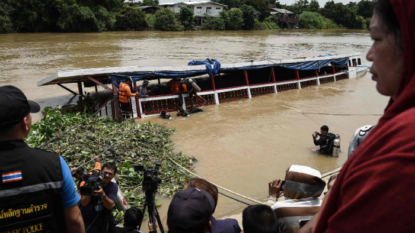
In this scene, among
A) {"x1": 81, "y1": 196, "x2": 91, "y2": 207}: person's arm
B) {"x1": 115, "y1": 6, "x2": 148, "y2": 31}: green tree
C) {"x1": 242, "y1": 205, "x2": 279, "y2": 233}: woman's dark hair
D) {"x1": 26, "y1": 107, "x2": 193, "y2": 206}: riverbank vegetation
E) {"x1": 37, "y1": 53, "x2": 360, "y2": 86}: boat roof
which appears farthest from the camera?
{"x1": 115, "y1": 6, "x2": 148, "y2": 31}: green tree

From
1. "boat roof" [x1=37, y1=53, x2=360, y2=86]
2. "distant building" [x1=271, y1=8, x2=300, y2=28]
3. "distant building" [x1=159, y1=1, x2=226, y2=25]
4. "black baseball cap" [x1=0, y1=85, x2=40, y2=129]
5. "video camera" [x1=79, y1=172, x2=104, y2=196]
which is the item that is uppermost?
"distant building" [x1=159, y1=1, x2=226, y2=25]

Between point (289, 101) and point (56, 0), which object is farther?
point (56, 0)

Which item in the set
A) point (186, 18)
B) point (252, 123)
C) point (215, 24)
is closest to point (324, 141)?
point (252, 123)

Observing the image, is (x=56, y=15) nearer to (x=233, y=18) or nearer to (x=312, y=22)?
(x=233, y=18)

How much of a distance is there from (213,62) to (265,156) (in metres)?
5.64

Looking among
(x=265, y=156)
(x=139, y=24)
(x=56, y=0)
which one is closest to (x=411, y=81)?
(x=265, y=156)

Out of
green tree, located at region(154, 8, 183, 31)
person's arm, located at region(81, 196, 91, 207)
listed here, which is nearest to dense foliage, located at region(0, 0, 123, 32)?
green tree, located at region(154, 8, 183, 31)

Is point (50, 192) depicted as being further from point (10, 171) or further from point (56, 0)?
point (56, 0)

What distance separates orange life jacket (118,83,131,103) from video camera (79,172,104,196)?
282 inches

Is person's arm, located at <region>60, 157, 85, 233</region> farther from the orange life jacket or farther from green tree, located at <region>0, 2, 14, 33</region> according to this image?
green tree, located at <region>0, 2, 14, 33</region>

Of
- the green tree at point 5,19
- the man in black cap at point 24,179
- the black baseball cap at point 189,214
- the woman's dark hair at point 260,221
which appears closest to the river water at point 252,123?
the woman's dark hair at point 260,221

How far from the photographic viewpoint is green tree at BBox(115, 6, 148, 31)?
161ft

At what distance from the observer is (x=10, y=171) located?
174 centimetres

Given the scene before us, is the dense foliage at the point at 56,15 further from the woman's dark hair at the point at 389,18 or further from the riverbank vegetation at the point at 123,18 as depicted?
the woman's dark hair at the point at 389,18
